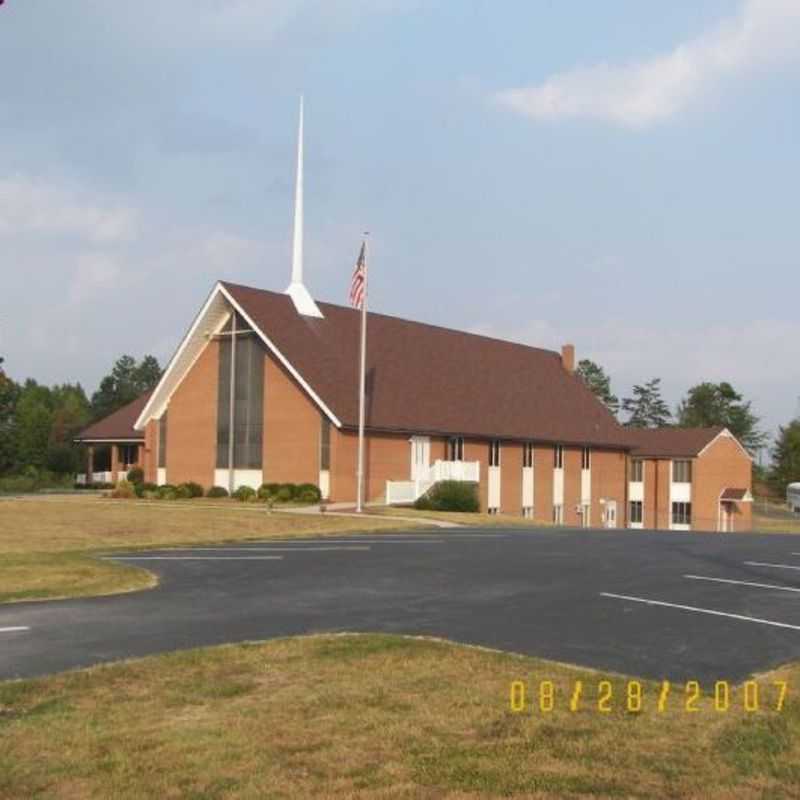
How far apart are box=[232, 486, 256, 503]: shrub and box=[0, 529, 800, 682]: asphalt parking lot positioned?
69.4 feet

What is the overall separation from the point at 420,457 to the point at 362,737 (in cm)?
3752

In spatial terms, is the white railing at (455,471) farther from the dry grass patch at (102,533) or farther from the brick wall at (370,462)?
the dry grass patch at (102,533)

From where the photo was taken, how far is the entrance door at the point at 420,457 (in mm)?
43594

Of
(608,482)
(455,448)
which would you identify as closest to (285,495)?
(455,448)

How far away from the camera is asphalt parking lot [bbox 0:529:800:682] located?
974 centimetres

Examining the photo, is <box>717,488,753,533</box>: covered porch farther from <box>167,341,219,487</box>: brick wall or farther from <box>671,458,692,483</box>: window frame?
<box>167,341,219,487</box>: brick wall

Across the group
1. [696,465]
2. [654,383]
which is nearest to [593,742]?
[696,465]

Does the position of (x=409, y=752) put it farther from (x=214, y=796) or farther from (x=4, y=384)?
(x=4, y=384)

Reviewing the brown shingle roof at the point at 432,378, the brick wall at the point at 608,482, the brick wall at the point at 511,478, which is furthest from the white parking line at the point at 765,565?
the brick wall at the point at 608,482

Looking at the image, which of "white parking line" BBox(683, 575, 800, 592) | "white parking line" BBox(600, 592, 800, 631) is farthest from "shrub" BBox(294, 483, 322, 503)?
"white parking line" BBox(600, 592, 800, 631)

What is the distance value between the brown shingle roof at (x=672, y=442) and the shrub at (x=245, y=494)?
24404 mm

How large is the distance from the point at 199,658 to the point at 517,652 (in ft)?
9.10

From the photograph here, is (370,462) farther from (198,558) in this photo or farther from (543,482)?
(198,558)

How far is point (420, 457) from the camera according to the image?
4431 cm
